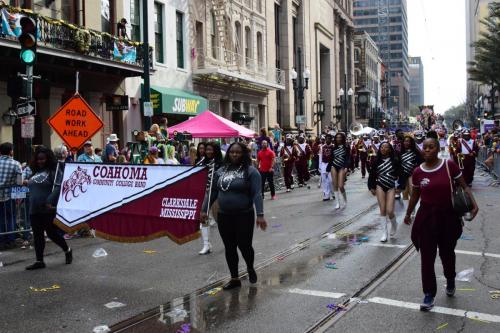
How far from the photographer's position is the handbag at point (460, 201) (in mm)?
6137

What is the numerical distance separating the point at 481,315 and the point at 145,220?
4.19 meters

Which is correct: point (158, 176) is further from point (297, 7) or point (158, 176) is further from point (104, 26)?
point (297, 7)

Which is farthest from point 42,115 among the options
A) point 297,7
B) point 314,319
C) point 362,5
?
point 362,5

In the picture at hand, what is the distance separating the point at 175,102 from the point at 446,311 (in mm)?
19853

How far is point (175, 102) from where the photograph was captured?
2489 cm

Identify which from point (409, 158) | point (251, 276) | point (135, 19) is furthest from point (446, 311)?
point (135, 19)

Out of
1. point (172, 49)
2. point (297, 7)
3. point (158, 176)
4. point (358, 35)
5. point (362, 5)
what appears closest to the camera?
point (158, 176)

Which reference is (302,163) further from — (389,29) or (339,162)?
(389,29)

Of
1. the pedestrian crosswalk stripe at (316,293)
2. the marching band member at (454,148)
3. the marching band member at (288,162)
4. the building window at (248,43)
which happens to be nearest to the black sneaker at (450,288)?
the pedestrian crosswalk stripe at (316,293)

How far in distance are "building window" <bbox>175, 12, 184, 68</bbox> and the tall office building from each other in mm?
104230

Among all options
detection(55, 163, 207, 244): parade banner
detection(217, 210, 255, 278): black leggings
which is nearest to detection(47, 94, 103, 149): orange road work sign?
detection(55, 163, 207, 244): parade banner

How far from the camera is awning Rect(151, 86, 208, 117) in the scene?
78.0 ft

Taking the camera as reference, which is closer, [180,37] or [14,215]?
[14,215]

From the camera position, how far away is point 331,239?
34.8 feet
